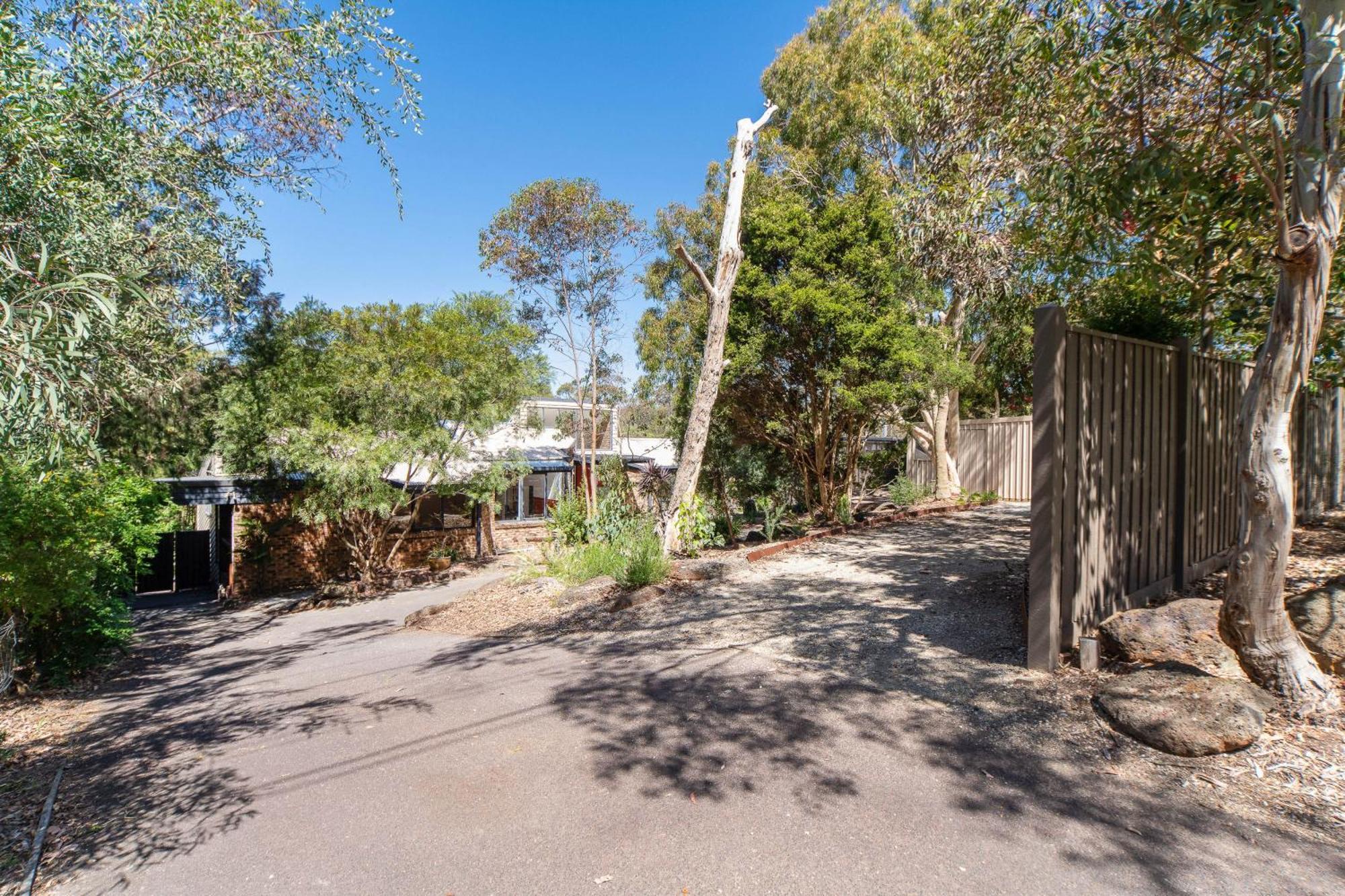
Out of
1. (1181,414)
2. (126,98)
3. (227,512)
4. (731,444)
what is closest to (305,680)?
(126,98)

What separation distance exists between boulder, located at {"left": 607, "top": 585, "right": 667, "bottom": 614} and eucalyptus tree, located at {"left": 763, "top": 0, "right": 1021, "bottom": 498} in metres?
5.21

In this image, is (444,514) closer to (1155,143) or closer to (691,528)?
(691,528)

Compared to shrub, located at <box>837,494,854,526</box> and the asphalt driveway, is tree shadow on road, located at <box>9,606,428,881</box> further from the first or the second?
shrub, located at <box>837,494,854,526</box>

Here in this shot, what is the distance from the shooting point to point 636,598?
7367mm

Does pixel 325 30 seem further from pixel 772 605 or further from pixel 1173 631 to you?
pixel 1173 631

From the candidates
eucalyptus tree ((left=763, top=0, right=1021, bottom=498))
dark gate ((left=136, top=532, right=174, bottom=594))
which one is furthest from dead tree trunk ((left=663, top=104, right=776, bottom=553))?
dark gate ((left=136, top=532, right=174, bottom=594))

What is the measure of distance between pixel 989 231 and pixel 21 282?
10.7m

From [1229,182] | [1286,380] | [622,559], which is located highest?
[1229,182]

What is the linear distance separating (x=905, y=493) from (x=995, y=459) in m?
3.07

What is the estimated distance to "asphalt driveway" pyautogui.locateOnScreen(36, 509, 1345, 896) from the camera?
267 centimetres

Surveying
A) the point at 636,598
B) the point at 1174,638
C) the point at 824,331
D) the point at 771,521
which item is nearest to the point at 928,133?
the point at 824,331

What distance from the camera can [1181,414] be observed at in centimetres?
539

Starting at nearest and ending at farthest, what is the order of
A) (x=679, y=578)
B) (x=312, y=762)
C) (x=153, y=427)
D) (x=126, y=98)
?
1. (x=312, y=762)
2. (x=126, y=98)
3. (x=679, y=578)
4. (x=153, y=427)

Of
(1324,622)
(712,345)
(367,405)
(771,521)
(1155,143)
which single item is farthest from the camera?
(367,405)
